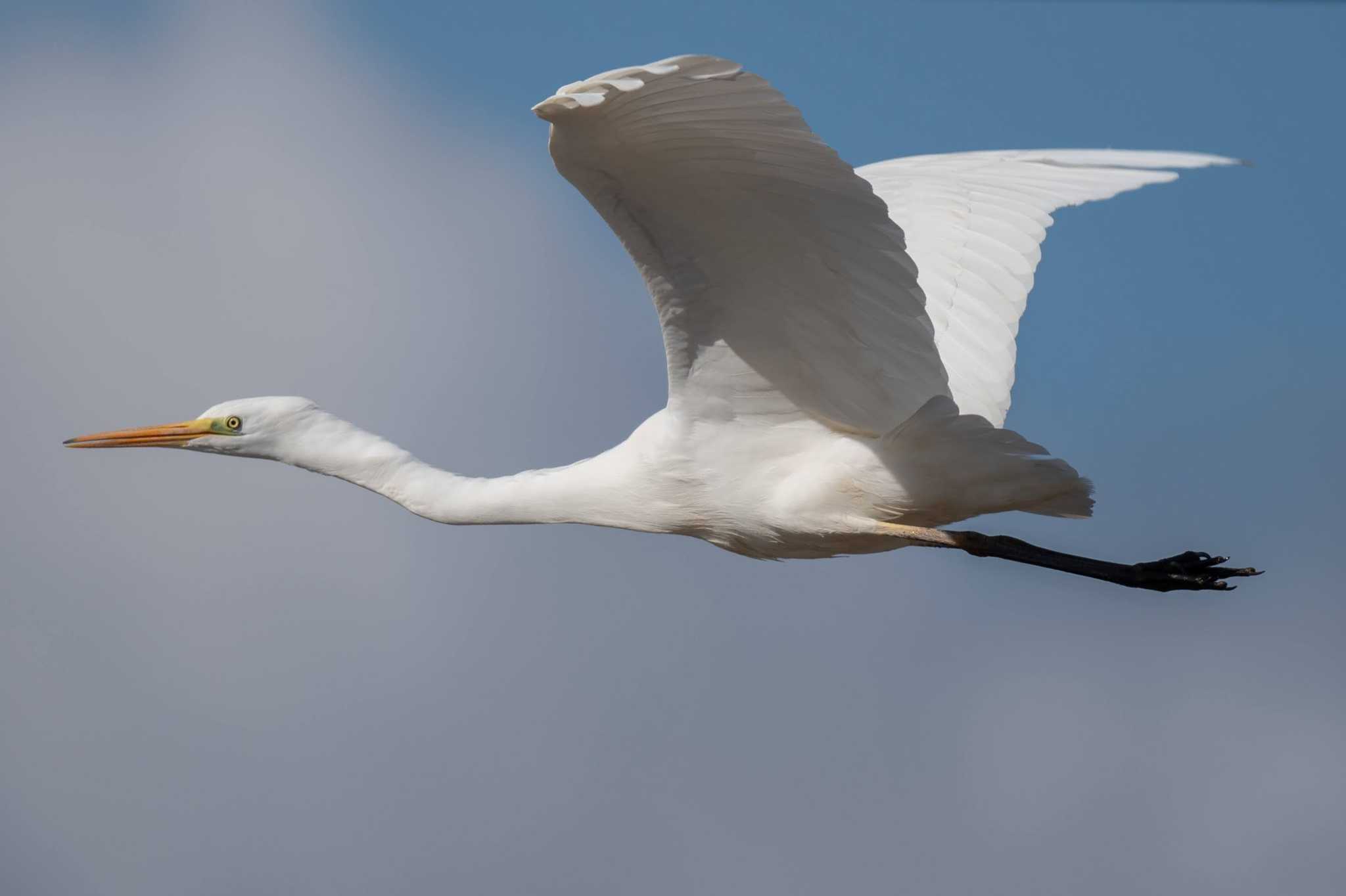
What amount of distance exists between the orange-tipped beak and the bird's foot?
5.29 m

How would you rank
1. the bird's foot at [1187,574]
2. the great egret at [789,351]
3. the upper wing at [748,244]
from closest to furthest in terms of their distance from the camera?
the upper wing at [748,244]
the great egret at [789,351]
the bird's foot at [1187,574]

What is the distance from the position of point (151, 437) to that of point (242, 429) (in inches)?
28.6

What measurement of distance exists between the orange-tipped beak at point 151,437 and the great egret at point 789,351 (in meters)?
0.02

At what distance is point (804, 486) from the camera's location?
8070mm

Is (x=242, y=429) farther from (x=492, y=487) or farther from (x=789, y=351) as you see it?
(x=789, y=351)

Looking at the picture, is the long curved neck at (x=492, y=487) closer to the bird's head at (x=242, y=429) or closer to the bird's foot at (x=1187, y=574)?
the bird's head at (x=242, y=429)

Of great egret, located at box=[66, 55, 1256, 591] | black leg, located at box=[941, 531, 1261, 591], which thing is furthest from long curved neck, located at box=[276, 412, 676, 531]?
black leg, located at box=[941, 531, 1261, 591]

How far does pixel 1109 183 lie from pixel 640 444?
3053 millimetres

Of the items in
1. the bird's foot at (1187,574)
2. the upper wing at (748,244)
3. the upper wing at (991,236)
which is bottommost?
the bird's foot at (1187,574)

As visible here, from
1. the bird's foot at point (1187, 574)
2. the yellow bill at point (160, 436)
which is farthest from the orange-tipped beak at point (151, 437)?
the bird's foot at point (1187, 574)

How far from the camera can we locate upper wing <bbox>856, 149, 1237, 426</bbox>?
8.52 m

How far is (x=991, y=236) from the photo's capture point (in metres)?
8.92

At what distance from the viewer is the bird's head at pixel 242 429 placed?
863 cm

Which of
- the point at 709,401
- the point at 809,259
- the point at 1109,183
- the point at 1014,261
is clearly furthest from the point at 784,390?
the point at 1109,183
